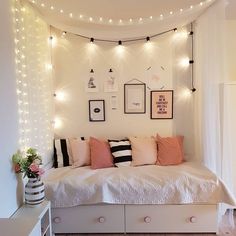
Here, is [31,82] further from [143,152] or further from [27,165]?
[143,152]

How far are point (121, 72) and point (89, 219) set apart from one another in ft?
6.23

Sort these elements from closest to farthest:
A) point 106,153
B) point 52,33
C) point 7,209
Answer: point 7,209 < point 106,153 < point 52,33

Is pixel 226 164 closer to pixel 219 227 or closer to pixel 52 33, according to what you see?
pixel 219 227

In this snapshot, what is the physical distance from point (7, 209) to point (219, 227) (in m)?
2.15

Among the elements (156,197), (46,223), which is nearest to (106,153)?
(156,197)

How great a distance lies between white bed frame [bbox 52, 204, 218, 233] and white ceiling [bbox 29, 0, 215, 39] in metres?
2.04

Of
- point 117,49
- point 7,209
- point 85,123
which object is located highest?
point 117,49

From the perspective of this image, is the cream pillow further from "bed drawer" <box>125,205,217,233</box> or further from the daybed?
"bed drawer" <box>125,205,217,233</box>

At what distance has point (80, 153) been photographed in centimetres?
319

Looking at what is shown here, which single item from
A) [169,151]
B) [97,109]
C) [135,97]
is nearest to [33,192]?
[97,109]

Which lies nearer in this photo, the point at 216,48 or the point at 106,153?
the point at 216,48

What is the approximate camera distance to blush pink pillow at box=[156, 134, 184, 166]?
3.15 m

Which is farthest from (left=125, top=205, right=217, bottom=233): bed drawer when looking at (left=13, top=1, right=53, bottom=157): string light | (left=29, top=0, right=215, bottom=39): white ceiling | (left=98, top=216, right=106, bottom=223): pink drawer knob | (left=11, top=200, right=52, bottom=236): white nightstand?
(left=29, top=0, right=215, bottom=39): white ceiling

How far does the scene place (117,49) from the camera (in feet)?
11.4
